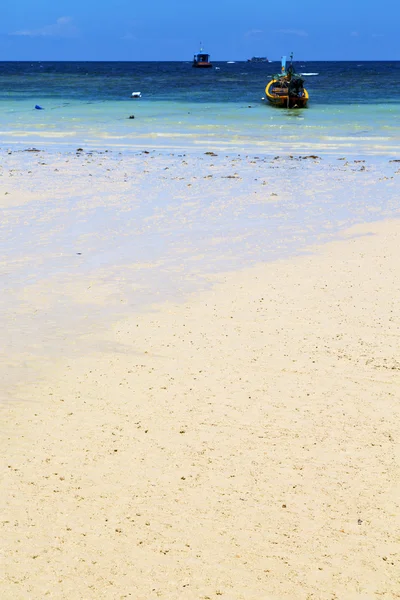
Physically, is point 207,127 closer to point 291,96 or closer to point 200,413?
point 291,96

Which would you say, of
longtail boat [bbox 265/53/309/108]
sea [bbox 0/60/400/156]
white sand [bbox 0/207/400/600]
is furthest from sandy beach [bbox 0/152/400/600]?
longtail boat [bbox 265/53/309/108]

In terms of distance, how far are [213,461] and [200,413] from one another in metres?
0.79

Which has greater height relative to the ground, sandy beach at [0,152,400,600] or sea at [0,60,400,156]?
sea at [0,60,400,156]

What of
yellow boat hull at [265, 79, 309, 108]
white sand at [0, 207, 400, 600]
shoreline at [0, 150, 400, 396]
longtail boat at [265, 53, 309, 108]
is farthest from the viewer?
longtail boat at [265, 53, 309, 108]

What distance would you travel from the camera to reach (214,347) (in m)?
7.85

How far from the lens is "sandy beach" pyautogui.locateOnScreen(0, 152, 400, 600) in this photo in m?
4.56

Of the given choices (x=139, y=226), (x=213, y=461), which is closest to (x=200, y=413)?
(x=213, y=461)

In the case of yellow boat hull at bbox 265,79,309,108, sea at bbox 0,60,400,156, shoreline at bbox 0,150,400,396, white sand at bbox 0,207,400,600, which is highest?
yellow boat hull at bbox 265,79,309,108

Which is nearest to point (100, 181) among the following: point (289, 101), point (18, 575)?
point (18, 575)

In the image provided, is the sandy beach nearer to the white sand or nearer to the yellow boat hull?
the white sand

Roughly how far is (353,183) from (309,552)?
14533mm

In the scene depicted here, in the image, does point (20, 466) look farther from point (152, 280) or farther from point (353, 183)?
point (353, 183)

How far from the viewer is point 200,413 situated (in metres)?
6.42

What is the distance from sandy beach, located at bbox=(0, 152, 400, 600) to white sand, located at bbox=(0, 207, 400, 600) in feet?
0.06
